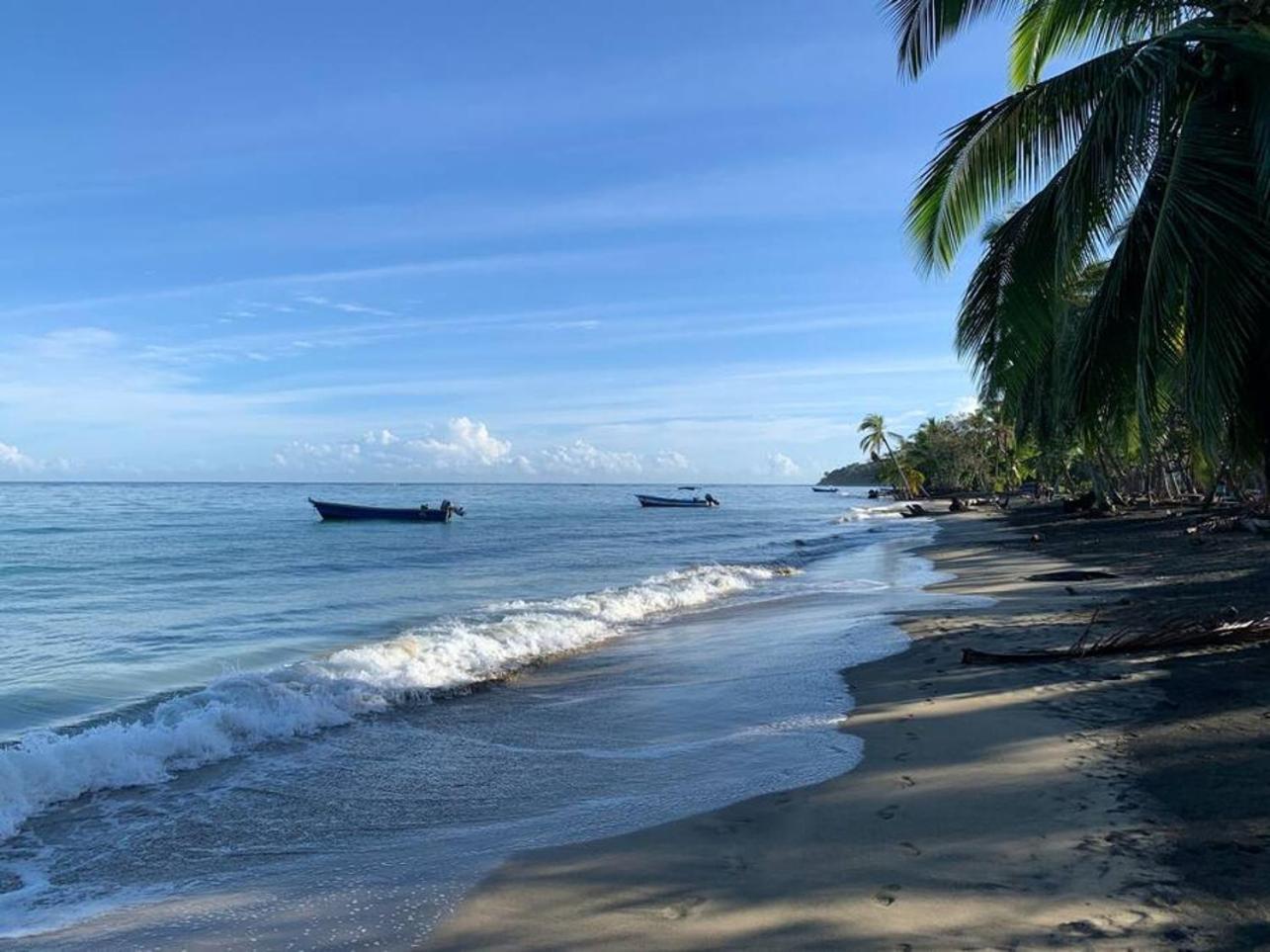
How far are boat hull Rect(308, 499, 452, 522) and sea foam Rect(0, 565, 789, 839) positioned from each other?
1825 inches

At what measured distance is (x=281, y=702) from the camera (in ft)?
30.9

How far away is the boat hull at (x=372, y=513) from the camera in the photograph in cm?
6184

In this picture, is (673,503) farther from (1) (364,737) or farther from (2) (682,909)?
(2) (682,909)

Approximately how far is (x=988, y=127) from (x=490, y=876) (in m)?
7.87

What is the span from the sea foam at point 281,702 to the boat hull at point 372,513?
4635 cm

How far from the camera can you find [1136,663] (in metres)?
8.92

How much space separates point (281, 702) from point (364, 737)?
4.43 ft

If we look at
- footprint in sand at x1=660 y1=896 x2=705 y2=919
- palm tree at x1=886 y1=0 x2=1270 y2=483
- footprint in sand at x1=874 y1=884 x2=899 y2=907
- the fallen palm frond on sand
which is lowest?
footprint in sand at x1=660 y1=896 x2=705 y2=919

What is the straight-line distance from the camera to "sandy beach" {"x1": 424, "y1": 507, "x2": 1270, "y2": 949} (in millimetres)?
3855

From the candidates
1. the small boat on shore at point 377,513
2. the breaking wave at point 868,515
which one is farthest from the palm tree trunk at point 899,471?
the small boat on shore at point 377,513

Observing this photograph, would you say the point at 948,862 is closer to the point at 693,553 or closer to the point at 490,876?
the point at 490,876

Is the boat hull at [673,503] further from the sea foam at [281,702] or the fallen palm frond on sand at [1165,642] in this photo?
the fallen palm frond on sand at [1165,642]

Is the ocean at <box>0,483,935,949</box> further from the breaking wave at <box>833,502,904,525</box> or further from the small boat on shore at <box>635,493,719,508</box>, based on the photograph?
the small boat on shore at <box>635,493,719,508</box>

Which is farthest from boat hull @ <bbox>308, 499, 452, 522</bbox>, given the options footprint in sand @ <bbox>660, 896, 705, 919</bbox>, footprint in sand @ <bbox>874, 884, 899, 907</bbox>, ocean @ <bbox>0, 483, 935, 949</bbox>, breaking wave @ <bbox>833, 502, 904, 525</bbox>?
footprint in sand @ <bbox>874, 884, 899, 907</bbox>
